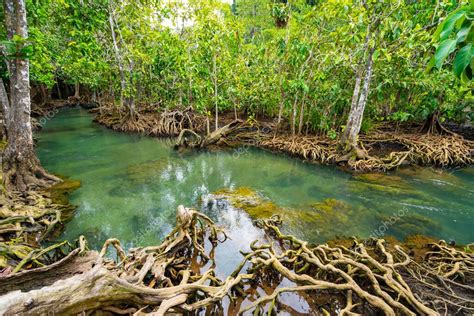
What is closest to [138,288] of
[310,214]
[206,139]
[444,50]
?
[444,50]

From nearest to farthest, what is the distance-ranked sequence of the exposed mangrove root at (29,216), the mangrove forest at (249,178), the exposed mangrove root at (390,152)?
the mangrove forest at (249,178) → the exposed mangrove root at (29,216) → the exposed mangrove root at (390,152)

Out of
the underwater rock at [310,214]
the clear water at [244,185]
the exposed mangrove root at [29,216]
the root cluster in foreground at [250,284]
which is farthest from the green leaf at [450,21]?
the exposed mangrove root at [29,216]

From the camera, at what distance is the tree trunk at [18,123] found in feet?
15.5

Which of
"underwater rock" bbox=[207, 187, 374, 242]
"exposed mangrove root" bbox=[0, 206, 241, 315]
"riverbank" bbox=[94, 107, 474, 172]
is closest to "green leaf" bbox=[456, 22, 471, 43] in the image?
"exposed mangrove root" bbox=[0, 206, 241, 315]

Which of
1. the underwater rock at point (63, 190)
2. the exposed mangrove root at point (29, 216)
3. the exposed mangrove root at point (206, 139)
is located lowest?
the underwater rock at point (63, 190)

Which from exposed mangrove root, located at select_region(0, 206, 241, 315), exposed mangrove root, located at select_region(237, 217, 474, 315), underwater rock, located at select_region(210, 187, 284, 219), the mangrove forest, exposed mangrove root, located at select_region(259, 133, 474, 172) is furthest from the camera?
exposed mangrove root, located at select_region(259, 133, 474, 172)

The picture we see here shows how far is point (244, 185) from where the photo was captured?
6961 millimetres

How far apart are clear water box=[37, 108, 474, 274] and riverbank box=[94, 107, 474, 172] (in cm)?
54

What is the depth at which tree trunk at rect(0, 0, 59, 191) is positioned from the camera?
4734 millimetres

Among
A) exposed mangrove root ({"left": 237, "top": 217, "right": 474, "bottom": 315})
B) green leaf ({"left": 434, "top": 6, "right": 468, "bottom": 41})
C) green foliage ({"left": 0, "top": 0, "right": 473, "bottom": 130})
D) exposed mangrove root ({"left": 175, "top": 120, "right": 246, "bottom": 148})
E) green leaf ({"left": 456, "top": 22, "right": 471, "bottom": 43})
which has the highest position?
green foliage ({"left": 0, "top": 0, "right": 473, "bottom": 130})

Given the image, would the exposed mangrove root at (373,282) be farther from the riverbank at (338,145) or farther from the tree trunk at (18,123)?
the tree trunk at (18,123)

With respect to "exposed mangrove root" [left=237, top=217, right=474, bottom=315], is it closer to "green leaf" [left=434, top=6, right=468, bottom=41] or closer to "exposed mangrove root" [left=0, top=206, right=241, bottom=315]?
"exposed mangrove root" [left=0, top=206, right=241, bottom=315]

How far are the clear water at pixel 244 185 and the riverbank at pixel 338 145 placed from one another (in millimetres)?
536

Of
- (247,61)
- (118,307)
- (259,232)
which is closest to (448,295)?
(259,232)
